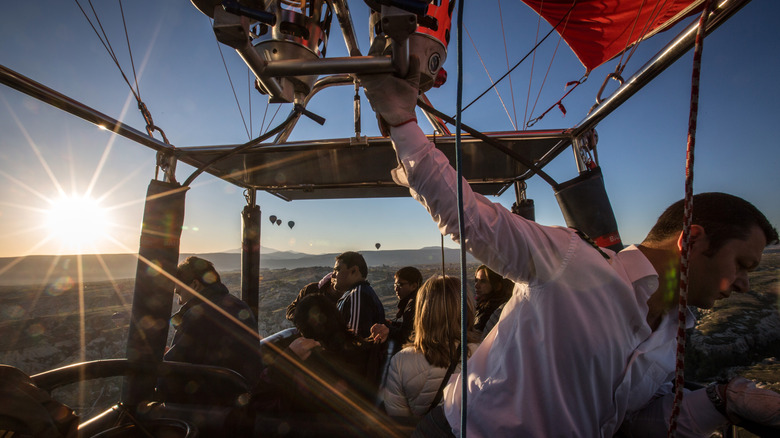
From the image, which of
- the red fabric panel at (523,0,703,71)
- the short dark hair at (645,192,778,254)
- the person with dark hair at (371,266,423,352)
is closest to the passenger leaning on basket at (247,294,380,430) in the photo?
the person with dark hair at (371,266,423,352)

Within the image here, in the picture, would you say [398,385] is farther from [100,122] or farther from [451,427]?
[100,122]

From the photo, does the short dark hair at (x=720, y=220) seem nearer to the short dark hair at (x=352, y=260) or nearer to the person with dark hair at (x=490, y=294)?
the person with dark hair at (x=490, y=294)

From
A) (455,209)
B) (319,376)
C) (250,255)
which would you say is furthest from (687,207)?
(250,255)

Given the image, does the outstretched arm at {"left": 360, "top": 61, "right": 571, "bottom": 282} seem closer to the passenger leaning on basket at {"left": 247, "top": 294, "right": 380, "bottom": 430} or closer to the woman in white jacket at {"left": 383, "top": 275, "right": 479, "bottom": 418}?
the woman in white jacket at {"left": 383, "top": 275, "right": 479, "bottom": 418}

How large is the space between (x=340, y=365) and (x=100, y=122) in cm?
204

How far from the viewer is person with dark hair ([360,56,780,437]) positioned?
812 millimetres

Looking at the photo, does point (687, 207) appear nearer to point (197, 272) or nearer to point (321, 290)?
point (197, 272)

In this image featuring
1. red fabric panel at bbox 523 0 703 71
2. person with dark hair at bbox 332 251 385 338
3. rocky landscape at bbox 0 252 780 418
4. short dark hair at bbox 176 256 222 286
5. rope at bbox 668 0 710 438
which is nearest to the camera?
rope at bbox 668 0 710 438

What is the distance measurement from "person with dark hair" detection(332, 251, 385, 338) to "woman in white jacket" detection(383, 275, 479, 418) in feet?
3.61

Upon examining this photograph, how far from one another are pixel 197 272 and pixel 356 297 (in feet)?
4.70

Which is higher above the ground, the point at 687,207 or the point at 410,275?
the point at 687,207

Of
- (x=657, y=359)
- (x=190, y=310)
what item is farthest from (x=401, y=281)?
(x=657, y=359)

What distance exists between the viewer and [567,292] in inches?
31.8

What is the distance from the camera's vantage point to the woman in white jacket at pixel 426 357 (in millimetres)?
1771
